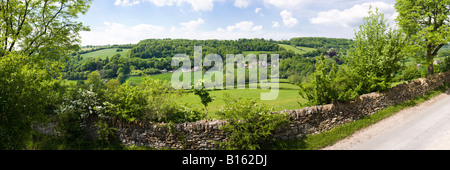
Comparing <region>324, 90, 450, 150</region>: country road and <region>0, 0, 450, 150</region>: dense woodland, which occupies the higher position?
<region>0, 0, 450, 150</region>: dense woodland

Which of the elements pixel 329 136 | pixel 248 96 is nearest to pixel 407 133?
pixel 329 136

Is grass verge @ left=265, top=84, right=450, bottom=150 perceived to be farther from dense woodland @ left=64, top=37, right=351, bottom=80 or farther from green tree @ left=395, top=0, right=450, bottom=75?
dense woodland @ left=64, top=37, right=351, bottom=80

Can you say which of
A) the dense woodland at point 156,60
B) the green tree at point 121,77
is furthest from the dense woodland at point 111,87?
the green tree at point 121,77

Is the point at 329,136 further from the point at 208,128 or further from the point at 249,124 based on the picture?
the point at 208,128

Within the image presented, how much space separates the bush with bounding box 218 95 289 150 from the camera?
1109 centimetres

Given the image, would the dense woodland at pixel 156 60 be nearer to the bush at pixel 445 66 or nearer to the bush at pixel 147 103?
the bush at pixel 445 66

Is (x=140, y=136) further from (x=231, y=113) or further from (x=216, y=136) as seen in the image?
(x=231, y=113)

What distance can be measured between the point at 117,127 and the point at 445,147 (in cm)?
1572

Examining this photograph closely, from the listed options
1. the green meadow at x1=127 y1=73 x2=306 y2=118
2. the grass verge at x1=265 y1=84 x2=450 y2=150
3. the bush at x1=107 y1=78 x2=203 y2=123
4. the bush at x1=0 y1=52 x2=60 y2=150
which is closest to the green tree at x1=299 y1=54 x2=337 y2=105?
the grass verge at x1=265 y1=84 x2=450 y2=150

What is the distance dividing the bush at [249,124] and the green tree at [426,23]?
18.6 metres

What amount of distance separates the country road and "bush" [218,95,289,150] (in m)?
3.06

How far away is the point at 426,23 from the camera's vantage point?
22.9 m

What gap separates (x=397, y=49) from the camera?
15820 mm

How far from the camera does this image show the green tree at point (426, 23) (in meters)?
21.1
